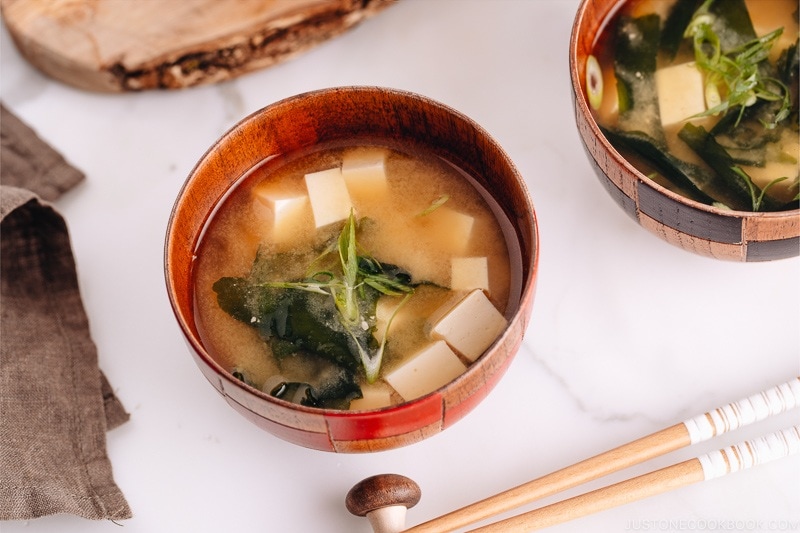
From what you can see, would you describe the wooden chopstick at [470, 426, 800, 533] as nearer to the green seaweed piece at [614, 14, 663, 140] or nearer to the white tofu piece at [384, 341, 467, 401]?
the white tofu piece at [384, 341, 467, 401]

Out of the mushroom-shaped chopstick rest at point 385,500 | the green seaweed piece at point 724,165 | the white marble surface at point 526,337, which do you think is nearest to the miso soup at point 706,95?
the green seaweed piece at point 724,165

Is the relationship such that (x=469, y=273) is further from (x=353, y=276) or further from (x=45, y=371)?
(x=45, y=371)

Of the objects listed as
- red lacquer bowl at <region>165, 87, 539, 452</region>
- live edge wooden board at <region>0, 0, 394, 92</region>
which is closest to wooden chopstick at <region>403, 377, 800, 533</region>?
red lacquer bowl at <region>165, 87, 539, 452</region>

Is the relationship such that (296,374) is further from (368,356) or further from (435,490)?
(435,490)

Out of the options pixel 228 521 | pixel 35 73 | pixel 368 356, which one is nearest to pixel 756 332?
pixel 368 356

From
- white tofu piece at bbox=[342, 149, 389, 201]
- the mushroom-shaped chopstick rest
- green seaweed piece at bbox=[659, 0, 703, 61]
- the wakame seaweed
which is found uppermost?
green seaweed piece at bbox=[659, 0, 703, 61]

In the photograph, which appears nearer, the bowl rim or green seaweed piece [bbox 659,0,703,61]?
the bowl rim
